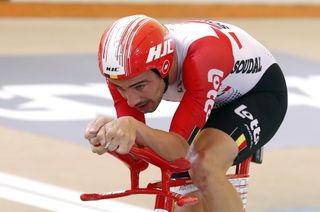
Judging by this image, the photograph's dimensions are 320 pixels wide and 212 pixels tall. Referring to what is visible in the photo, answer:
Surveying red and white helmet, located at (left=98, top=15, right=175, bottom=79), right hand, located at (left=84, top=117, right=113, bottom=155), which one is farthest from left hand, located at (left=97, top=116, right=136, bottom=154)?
red and white helmet, located at (left=98, top=15, right=175, bottom=79)

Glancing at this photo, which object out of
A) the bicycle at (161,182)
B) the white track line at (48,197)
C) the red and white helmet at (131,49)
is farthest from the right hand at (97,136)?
the white track line at (48,197)

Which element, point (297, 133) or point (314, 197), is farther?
point (297, 133)

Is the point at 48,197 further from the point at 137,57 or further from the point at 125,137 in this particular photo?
the point at 125,137

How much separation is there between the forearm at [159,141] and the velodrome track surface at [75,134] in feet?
5.26

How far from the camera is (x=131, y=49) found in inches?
117

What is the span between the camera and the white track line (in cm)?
448

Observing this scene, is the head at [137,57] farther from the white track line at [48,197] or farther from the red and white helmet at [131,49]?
the white track line at [48,197]

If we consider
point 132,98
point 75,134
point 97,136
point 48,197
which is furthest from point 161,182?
point 75,134

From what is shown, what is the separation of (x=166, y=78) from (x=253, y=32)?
7.92 m

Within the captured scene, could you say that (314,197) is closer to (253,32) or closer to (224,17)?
(253,32)

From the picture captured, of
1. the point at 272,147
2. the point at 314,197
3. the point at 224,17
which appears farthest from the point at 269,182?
the point at 224,17

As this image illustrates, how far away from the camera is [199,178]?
3.17 metres

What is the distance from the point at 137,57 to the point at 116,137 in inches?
17.2

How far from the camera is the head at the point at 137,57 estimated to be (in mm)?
2980
